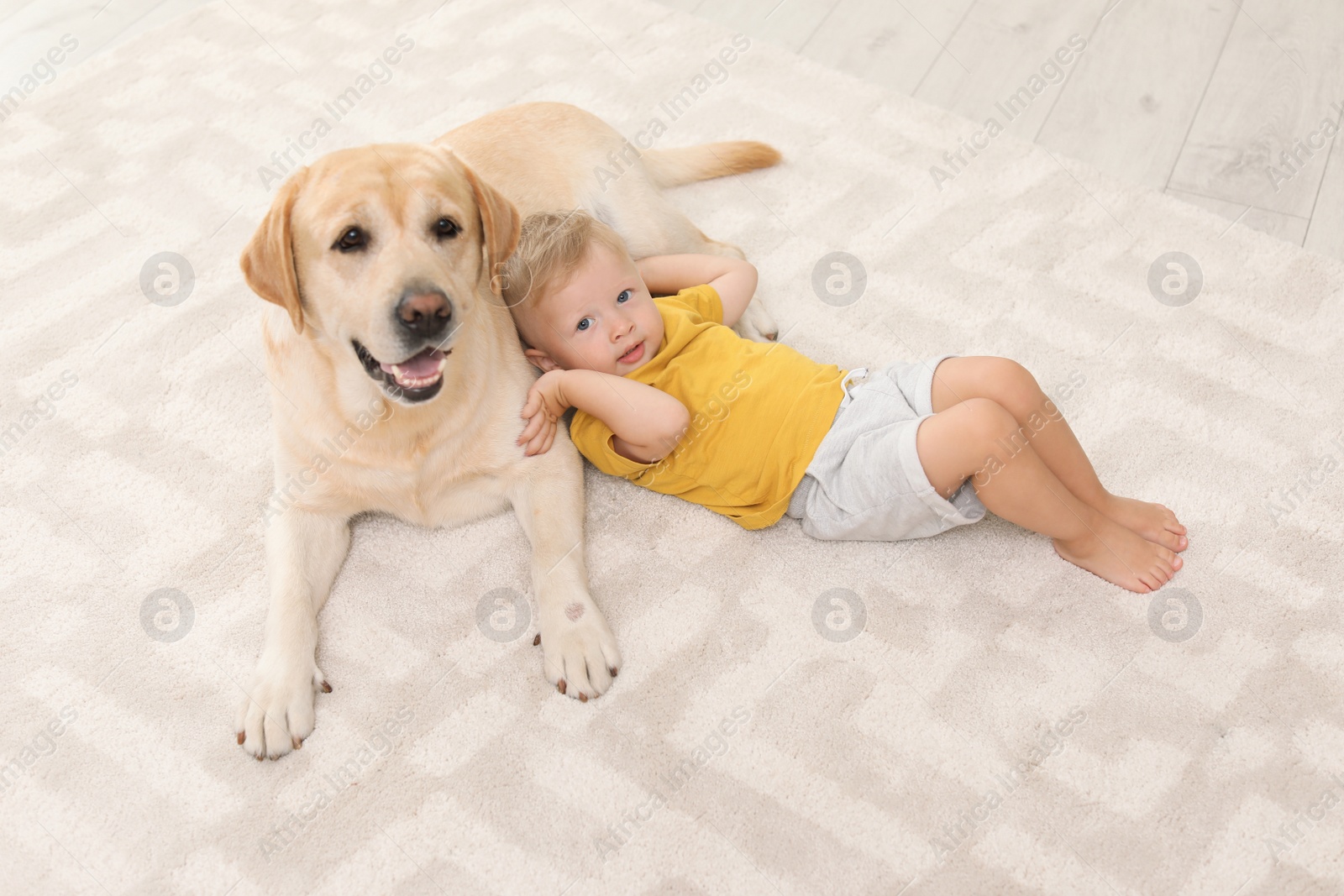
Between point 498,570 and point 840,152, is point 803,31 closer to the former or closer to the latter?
point 840,152

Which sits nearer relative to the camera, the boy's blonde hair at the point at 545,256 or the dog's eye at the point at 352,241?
the dog's eye at the point at 352,241

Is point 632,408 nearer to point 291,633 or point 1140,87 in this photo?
point 291,633

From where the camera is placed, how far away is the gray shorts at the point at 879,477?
1897 mm

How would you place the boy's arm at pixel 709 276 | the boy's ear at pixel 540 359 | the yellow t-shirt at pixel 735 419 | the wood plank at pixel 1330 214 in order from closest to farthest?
the yellow t-shirt at pixel 735 419 < the boy's ear at pixel 540 359 < the boy's arm at pixel 709 276 < the wood plank at pixel 1330 214

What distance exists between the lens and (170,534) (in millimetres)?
2209

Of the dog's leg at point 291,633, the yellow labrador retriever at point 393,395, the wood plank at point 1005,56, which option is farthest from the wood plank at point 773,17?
the dog's leg at point 291,633

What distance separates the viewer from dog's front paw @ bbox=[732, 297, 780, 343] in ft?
8.32

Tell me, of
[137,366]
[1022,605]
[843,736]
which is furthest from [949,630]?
[137,366]

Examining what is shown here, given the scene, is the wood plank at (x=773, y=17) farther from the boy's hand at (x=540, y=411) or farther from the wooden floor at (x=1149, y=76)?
the boy's hand at (x=540, y=411)

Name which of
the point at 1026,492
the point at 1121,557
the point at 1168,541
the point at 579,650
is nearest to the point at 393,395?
the point at 579,650

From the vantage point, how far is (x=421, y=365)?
1.84 m

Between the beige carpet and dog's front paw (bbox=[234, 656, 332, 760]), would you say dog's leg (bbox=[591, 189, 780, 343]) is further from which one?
dog's front paw (bbox=[234, 656, 332, 760])

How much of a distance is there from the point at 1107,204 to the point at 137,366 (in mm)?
2639

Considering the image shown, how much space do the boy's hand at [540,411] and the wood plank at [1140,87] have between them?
190cm
